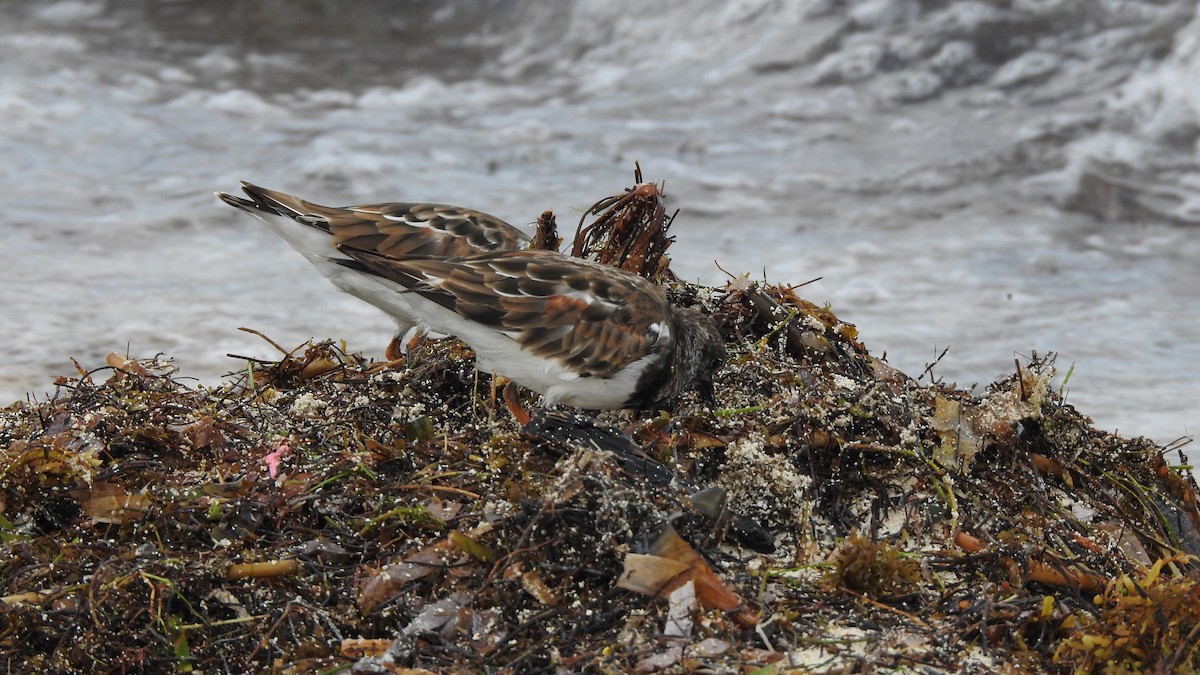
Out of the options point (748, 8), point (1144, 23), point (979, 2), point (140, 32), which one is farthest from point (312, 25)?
point (1144, 23)

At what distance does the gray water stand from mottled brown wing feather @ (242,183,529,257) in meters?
1.56

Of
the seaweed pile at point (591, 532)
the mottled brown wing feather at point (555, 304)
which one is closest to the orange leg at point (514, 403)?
the seaweed pile at point (591, 532)

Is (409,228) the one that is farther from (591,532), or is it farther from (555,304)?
(591,532)

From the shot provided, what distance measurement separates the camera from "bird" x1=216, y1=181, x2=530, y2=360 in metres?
4.08

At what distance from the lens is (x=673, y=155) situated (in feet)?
29.1

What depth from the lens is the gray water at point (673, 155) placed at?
235 inches

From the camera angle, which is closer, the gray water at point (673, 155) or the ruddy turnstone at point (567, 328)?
the ruddy turnstone at point (567, 328)

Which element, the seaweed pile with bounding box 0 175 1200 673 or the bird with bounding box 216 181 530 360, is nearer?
the seaweed pile with bounding box 0 175 1200 673

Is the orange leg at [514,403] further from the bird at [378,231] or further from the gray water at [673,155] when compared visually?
the gray water at [673,155]

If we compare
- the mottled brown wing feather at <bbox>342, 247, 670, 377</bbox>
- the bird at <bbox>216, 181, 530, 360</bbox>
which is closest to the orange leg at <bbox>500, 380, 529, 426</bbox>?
the mottled brown wing feather at <bbox>342, 247, 670, 377</bbox>

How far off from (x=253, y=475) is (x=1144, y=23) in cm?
840

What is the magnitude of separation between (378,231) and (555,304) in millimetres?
1056

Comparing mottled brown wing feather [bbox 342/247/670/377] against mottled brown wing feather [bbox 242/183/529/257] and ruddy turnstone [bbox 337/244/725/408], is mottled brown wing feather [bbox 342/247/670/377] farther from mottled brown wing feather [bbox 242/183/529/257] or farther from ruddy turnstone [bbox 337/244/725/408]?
mottled brown wing feather [bbox 242/183/529/257]

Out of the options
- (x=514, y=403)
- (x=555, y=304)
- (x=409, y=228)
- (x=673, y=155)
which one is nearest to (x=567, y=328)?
(x=555, y=304)
